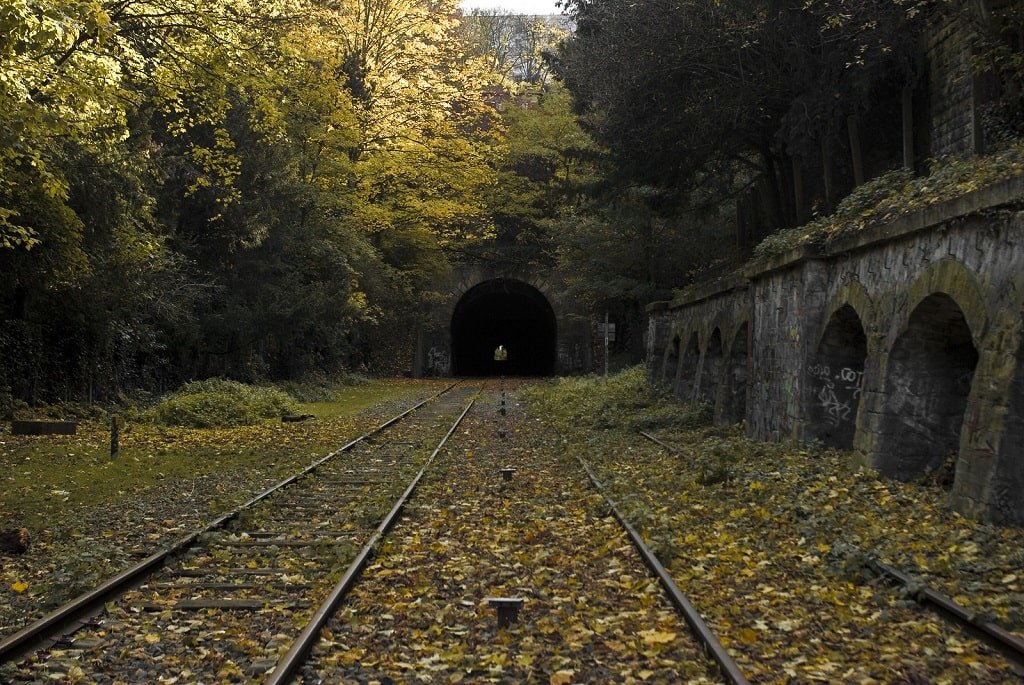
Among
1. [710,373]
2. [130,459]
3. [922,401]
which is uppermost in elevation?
[710,373]

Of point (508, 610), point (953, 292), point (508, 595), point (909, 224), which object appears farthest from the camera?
point (909, 224)

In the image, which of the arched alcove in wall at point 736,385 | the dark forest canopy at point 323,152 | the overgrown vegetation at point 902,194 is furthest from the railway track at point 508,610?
the arched alcove in wall at point 736,385

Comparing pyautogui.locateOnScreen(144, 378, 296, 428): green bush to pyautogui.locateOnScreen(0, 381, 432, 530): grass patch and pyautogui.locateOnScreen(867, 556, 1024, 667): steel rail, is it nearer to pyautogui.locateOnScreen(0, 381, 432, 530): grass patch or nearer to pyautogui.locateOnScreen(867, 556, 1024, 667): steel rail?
pyautogui.locateOnScreen(0, 381, 432, 530): grass patch

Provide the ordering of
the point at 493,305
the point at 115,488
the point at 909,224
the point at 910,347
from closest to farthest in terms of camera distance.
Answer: the point at 909,224 < the point at 910,347 < the point at 115,488 < the point at 493,305

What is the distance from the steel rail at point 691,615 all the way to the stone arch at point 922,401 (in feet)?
11.7

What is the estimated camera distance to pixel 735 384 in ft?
62.8

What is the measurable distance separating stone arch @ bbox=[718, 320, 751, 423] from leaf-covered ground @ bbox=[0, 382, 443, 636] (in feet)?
24.4

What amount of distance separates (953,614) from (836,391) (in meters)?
7.95

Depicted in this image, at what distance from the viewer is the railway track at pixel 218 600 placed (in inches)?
218

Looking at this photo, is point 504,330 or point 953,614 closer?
point 953,614

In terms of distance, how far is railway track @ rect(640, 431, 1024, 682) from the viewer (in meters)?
5.54

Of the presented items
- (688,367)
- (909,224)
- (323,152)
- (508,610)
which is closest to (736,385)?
(688,367)

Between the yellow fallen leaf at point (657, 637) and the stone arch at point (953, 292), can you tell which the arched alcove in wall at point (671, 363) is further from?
the yellow fallen leaf at point (657, 637)

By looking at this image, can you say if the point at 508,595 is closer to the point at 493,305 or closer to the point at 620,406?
the point at 620,406
